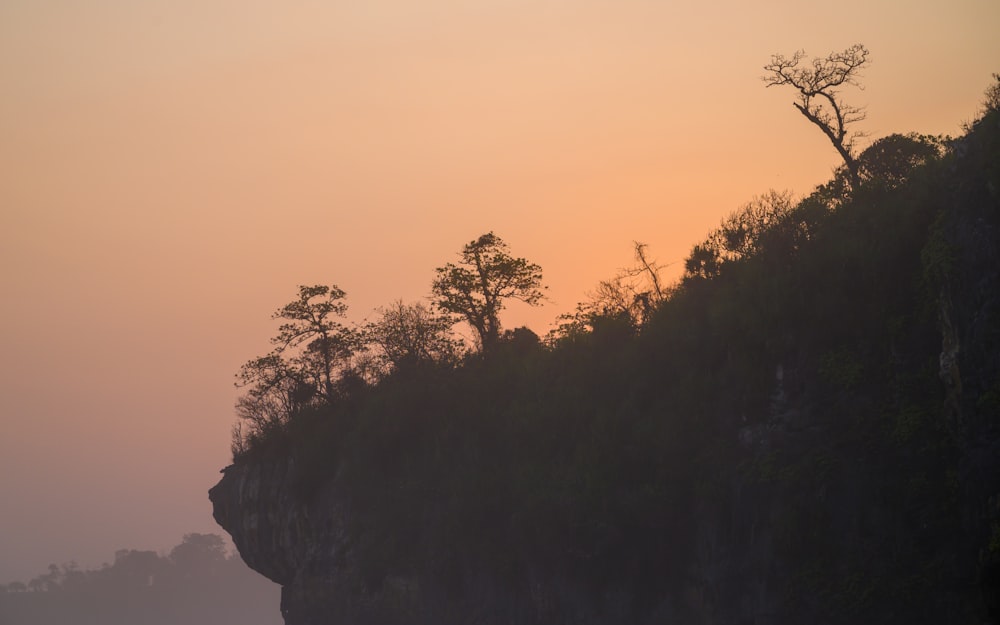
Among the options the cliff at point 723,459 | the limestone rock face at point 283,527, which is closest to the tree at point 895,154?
the cliff at point 723,459

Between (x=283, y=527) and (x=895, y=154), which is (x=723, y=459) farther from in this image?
(x=283, y=527)

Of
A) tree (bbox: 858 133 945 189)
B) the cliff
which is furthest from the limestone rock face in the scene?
tree (bbox: 858 133 945 189)

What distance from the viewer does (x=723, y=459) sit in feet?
127

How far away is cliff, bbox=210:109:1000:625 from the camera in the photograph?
30500mm

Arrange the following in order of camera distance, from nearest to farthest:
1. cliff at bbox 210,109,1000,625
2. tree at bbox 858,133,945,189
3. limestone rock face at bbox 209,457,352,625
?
cliff at bbox 210,109,1000,625
tree at bbox 858,133,945,189
limestone rock face at bbox 209,457,352,625

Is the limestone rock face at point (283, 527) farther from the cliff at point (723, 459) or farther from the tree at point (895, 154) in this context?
the tree at point (895, 154)

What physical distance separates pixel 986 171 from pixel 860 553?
11.9 meters

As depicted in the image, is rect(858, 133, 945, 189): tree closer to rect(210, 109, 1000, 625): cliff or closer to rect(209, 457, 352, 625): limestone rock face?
rect(210, 109, 1000, 625): cliff

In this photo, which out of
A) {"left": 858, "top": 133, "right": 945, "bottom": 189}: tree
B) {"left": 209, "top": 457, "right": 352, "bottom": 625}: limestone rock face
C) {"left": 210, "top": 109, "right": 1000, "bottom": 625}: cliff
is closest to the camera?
{"left": 210, "top": 109, "right": 1000, "bottom": 625}: cliff

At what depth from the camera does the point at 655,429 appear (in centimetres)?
4206

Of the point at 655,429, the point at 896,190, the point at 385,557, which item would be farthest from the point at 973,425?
the point at 385,557

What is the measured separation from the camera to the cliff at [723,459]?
100ft

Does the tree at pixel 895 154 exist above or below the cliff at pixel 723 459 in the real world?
above

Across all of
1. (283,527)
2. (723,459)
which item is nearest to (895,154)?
(723,459)
